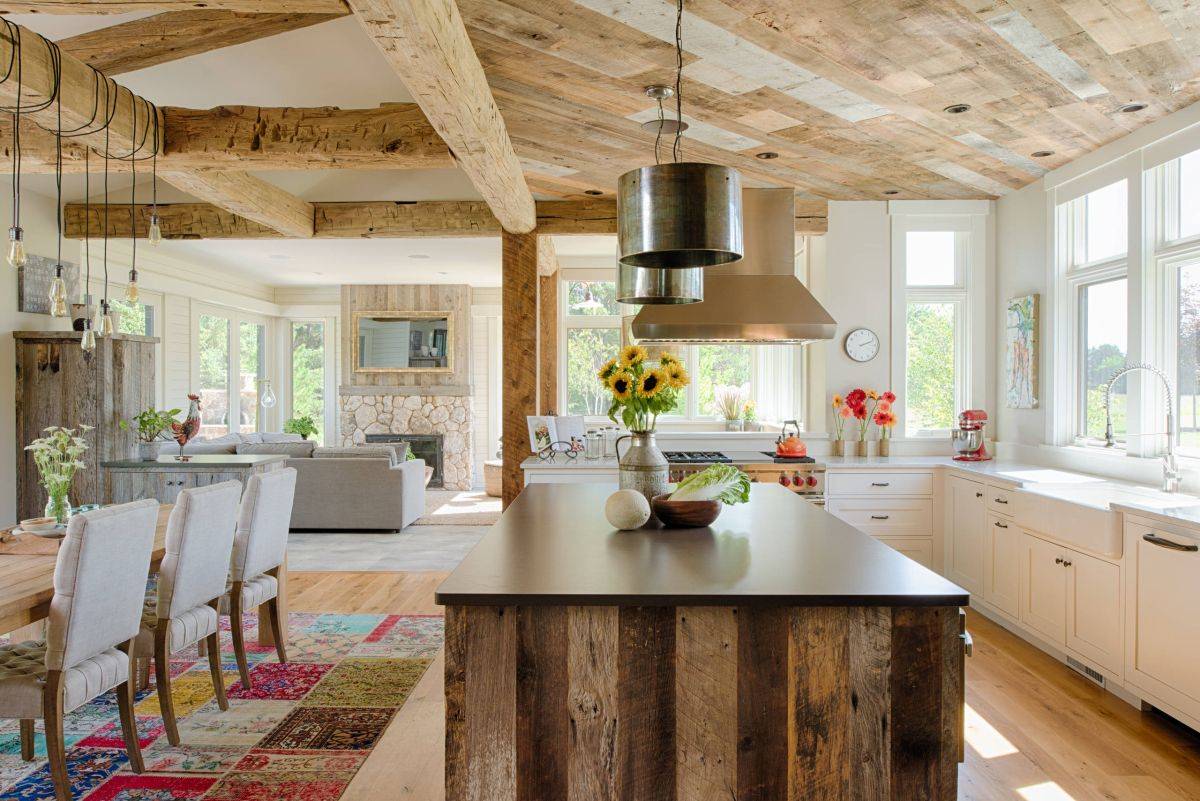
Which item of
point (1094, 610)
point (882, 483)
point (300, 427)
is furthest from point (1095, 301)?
point (300, 427)

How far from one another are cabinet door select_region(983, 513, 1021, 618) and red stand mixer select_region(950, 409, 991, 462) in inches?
32.5

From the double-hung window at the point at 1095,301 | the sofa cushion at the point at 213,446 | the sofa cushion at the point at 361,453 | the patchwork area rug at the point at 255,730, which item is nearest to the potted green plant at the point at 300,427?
the sofa cushion at the point at 213,446

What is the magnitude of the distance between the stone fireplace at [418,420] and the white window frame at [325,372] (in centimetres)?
40

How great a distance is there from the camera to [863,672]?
1727 mm

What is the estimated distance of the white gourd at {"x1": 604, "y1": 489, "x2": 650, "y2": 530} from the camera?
239cm

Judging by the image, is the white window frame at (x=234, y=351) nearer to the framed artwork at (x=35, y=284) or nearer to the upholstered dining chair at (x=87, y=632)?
the framed artwork at (x=35, y=284)

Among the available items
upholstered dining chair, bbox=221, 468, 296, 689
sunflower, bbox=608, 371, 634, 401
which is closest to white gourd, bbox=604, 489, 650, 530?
sunflower, bbox=608, 371, 634, 401

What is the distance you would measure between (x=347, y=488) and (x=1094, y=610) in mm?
5702

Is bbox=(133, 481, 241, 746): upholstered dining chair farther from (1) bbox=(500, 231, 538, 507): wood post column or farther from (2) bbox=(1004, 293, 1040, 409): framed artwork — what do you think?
(2) bbox=(1004, 293, 1040, 409): framed artwork

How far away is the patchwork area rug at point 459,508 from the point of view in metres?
7.78

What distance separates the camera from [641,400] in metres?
2.64

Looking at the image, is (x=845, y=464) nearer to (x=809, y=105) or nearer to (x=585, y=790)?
(x=809, y=105)

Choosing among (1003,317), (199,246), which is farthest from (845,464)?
(199,246)

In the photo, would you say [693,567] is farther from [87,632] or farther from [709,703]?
[87,632]
